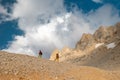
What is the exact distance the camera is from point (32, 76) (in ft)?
112

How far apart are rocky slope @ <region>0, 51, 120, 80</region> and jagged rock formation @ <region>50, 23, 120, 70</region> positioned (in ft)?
132

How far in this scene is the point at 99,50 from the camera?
11494cm

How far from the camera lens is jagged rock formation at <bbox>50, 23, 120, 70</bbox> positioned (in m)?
94.5

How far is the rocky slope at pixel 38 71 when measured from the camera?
33525 mm

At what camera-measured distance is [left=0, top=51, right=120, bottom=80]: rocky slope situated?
3353 cm

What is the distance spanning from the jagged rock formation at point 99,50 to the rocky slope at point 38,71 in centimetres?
4026

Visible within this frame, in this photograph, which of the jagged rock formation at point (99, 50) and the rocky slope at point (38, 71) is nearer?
the rocky slope at point (38, 71)

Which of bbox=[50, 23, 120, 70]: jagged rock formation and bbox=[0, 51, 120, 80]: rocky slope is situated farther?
bbox=[50, 23, 120, 70]: jagged rock formation

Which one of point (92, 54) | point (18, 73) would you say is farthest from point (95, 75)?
point (92, 54)

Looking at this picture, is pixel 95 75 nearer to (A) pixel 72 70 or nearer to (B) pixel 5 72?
(A) pixel 72 70

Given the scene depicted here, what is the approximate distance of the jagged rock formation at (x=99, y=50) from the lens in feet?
310

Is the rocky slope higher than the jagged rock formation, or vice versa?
the jagged rock formation

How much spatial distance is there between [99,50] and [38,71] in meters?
81.3

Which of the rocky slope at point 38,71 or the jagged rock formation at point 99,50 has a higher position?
the jagged rock formation at point 99,50
